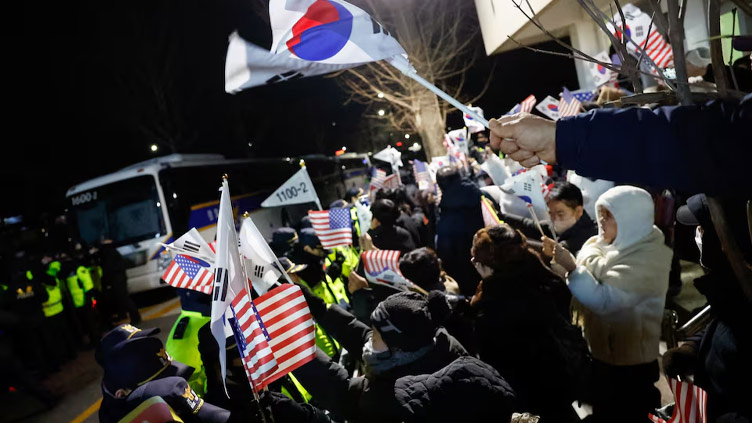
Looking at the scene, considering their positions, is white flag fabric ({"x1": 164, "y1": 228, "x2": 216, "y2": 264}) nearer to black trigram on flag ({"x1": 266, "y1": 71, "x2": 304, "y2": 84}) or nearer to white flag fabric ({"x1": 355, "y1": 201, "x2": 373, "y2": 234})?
black trigram on flag ({"x1": 266, "y1": 71, "x2": 304, "y2": 84})

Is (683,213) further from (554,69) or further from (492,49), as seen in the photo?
(554,69)

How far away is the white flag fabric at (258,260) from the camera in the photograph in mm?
3119

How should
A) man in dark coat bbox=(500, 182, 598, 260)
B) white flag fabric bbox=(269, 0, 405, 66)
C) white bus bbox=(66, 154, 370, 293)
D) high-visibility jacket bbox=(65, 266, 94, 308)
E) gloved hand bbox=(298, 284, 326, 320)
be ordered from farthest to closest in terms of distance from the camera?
white bus bbox=(66, 154, 370, 293) < high-visibility jacket bbox=(65, 266, 94, 308) < man in dark coat bbox=(500, 182, 598, 260) < gloved hand bbox=(298, 284, 326, 320) < white flag fabric bbox=(269, 0, 405, 66)

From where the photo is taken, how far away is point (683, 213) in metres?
2.33

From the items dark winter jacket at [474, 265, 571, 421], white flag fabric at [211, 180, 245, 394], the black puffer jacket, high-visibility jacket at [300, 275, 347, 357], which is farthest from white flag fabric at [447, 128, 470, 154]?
the black puffer jacket

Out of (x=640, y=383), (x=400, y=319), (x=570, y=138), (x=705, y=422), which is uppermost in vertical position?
(x=570, y=138)

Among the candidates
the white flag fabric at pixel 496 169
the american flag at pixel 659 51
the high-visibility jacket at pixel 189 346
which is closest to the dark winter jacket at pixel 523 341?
the high-visibility jacket at pixel 189 346

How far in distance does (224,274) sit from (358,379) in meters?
1.12

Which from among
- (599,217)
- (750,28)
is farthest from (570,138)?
(750,28)

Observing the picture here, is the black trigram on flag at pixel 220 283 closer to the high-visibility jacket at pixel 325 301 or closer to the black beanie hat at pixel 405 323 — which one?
the black beanie hat at pixel 405 323

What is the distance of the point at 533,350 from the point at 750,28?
6600mm

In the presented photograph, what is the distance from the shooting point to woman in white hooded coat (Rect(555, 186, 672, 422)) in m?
2.70

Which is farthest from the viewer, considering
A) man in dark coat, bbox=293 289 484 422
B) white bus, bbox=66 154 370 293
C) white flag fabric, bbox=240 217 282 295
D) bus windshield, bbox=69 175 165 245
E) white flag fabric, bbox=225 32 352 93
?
bus windshield, bbox=69 175 165 245

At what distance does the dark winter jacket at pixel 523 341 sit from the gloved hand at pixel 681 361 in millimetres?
576
